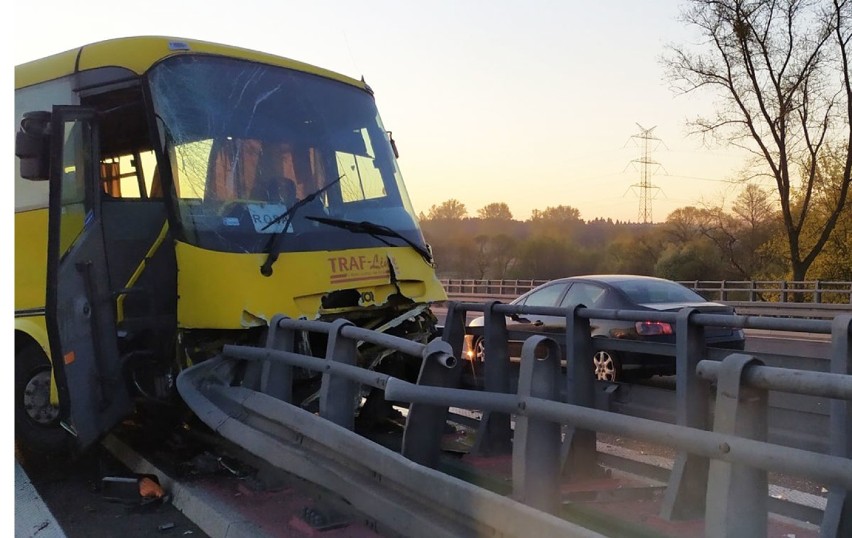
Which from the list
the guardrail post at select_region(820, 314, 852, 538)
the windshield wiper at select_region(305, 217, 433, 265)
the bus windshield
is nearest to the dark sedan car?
the windshield wiper at select_region(305, 217, 433, 265)

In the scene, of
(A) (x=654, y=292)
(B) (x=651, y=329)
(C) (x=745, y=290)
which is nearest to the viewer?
(B) (x=651, y=329)

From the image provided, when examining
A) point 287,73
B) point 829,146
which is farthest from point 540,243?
point 287,73

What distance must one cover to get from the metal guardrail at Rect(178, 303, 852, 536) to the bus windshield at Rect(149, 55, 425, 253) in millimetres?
1038

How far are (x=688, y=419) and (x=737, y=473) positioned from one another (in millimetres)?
1464

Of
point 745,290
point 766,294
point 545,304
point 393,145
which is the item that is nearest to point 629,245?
point 766,294

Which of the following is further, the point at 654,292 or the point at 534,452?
the point at 654,292

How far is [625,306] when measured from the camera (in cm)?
1008

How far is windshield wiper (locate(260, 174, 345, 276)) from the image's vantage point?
5797mm

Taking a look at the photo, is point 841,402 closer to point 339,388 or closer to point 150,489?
point 339,388

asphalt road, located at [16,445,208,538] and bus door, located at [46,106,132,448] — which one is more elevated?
bus door, located at [46,106,132,448]

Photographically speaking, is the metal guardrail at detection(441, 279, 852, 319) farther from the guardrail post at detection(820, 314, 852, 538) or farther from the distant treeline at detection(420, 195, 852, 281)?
the guardrail post at detection(820, 314, 852, 538)

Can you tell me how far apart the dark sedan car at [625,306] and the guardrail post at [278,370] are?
12.0ft

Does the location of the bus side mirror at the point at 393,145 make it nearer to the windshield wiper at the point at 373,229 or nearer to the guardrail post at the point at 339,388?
the windshield wiper at the point at 373,229

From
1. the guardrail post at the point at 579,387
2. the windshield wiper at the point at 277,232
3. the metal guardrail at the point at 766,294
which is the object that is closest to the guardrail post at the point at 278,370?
the windshield wiper at the point at 277,232
